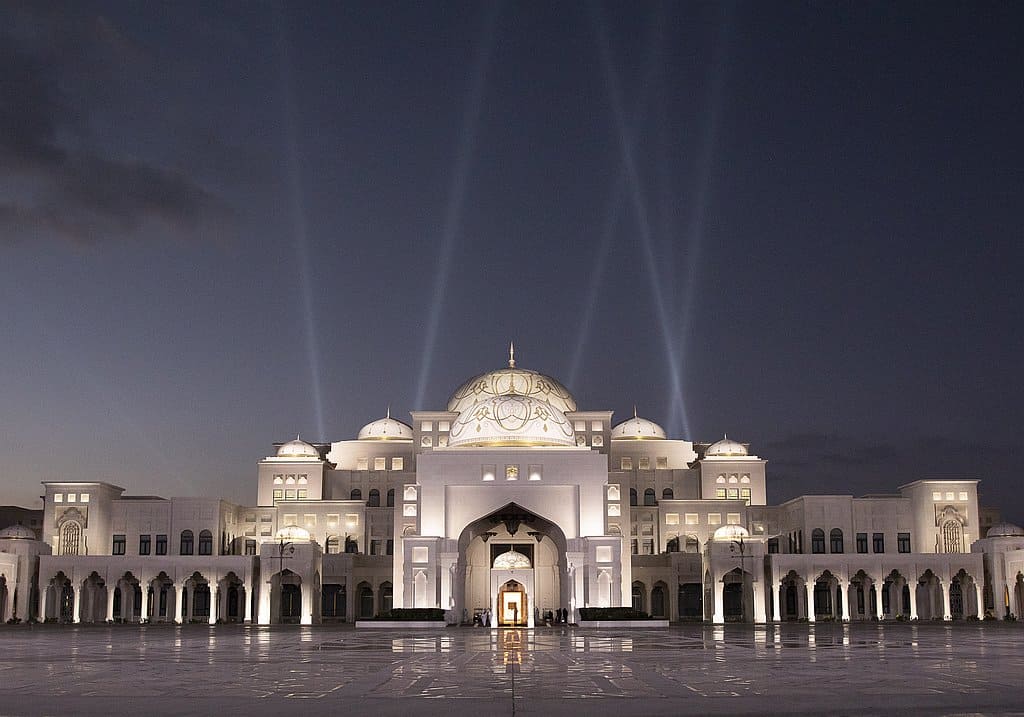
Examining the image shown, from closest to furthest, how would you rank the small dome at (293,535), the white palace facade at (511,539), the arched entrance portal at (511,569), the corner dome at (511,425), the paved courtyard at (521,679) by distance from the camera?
the paved courtyard at (521,679) < the arched entrance portal at (511,569) < the white palace facade at (511,539) < the corner dome at (511,425) < the small dome at (293,535)

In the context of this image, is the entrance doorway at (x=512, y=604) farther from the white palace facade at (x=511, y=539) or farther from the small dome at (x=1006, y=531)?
the small dome at (x=1006, y=531)

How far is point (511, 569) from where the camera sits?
196 ft

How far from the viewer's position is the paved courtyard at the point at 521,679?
1575 centimetres

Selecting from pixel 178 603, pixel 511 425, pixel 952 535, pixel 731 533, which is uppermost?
pixel 511 425

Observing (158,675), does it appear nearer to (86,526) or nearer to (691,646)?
(691,646)

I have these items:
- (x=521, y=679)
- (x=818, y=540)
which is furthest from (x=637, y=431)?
(x=521, y=679)

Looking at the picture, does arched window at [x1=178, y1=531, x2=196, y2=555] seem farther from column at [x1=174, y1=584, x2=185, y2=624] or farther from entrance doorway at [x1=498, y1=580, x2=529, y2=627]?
entrance doorway at [x1=498, y1=580, x2=529, y2=627]

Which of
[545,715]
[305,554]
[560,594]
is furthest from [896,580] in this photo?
[545,715]

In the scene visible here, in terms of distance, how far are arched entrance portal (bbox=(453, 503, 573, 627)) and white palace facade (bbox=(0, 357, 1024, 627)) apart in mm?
122

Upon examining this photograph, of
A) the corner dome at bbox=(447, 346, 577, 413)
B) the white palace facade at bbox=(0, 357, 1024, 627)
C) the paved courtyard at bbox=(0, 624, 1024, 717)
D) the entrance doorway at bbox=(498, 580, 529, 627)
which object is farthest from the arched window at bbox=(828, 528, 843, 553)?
the paved courtyard at bbox=(0, 624, 1024, 717)

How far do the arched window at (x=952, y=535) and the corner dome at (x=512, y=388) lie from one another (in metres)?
25.9

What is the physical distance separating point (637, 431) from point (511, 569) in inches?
1126

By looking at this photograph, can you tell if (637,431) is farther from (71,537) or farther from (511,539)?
(71,537)

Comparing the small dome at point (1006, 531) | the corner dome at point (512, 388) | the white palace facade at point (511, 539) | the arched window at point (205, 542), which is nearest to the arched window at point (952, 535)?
the white palace facade at point (511, 539)
